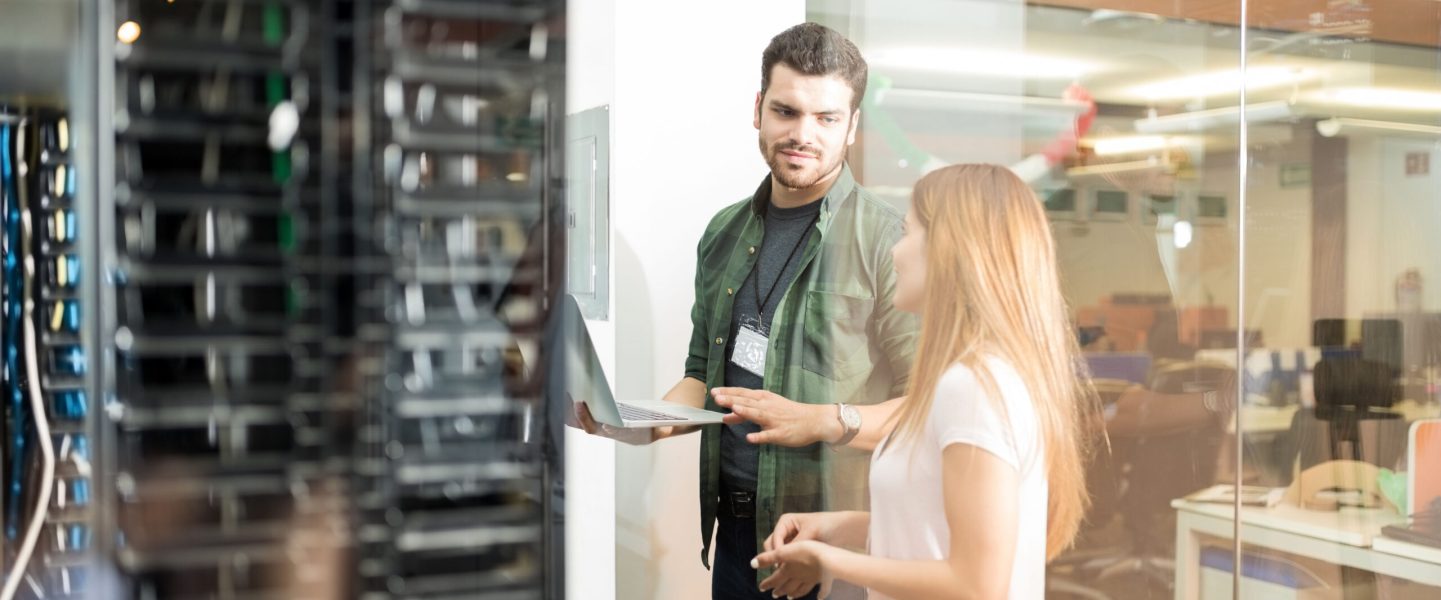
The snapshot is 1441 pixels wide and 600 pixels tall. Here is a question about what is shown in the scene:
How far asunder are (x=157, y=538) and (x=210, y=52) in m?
0.06

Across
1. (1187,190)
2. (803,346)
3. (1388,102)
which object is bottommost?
(803,346)

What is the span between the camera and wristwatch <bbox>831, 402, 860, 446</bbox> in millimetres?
1141

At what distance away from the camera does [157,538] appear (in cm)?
14

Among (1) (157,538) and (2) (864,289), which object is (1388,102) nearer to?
(2) (864,289)

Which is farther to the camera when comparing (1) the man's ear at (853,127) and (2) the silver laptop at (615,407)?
(1) the man's ear at (853,127)

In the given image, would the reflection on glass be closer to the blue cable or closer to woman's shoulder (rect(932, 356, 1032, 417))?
woman's shoulder (rect(932, 356, 1032, 417))

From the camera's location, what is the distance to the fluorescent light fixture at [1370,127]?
1.24m

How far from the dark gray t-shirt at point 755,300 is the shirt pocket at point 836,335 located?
0.05 m

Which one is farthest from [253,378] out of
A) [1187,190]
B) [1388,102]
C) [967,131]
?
[1388,102]

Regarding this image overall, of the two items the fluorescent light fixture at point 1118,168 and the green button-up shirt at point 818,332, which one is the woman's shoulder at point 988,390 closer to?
the green button-up shirt at point 818,332

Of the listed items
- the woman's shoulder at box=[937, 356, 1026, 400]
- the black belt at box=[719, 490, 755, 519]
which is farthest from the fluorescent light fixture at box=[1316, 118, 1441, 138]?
the black belt at box=[719, 490, 755, 519]

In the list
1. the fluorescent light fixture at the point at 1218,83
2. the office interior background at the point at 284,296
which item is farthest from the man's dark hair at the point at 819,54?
the office interior background at the point at 284,296

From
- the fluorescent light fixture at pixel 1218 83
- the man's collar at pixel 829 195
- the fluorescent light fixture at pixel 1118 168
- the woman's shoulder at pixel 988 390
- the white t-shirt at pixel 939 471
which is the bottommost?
the white t-shirt at pixel 939 471

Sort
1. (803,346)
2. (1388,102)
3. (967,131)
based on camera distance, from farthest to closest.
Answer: (1388,102) < (803,346) < (967,131)
